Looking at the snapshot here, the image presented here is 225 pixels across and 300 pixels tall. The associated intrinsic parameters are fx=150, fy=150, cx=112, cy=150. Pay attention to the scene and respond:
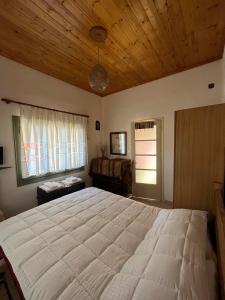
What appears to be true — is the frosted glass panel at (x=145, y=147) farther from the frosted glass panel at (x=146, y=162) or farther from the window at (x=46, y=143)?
the window at (x=46, y=143)

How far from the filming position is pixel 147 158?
3.54 metres

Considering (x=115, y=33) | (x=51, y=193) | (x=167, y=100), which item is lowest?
(x=51, y=193)

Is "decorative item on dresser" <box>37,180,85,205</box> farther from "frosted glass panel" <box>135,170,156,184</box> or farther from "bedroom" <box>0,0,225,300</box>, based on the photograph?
"frosted glass panel" <box>135,170,156,184</box>

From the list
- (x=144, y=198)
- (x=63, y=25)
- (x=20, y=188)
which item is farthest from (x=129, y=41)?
(x=144, y=198)

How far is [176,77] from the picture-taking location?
3033 millimetres

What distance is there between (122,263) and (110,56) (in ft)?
8.45

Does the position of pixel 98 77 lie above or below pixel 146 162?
above

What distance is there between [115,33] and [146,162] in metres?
2.56

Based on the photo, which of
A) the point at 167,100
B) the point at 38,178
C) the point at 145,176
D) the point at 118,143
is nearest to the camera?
the point at 38,178

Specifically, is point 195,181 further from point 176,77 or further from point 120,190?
point 176,77

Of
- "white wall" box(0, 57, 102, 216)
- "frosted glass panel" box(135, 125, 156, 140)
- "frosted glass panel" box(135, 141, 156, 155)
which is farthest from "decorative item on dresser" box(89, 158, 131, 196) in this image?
"white wall" box(0, 57, 102, 216)

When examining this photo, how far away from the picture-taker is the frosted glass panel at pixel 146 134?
3.42 meters

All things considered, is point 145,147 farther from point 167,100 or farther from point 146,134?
point 167,100

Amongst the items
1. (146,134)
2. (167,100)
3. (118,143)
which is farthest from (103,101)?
(167,100)
